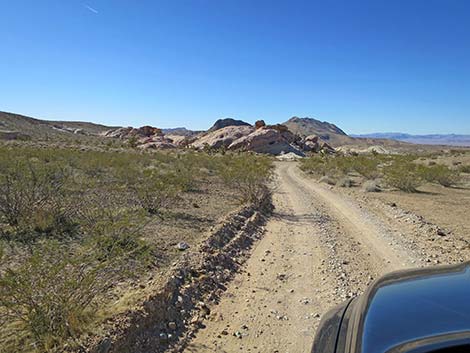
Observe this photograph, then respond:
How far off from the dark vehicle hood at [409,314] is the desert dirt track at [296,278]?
2.24m

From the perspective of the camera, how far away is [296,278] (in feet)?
22.3

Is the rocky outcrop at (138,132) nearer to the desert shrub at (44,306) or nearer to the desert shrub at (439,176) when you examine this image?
the desert shrub at (439,176)

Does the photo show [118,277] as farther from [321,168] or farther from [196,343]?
[321,168]

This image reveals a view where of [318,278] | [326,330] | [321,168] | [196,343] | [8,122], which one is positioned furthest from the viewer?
[8,122]

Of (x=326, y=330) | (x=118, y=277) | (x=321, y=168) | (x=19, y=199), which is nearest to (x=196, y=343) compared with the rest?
Answer: (x=118, y=277)

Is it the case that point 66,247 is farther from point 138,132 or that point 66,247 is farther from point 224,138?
point 138,132

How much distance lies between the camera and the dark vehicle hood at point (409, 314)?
183 cm

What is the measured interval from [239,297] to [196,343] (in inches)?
57.1

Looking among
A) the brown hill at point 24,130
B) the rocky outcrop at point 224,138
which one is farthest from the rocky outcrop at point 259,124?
the brown hill at point 24,130

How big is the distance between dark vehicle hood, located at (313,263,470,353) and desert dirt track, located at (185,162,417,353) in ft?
7.35

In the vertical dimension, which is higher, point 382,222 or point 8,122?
point 8,122

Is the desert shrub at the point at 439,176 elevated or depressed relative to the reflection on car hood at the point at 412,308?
depressed

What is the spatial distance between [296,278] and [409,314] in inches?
189

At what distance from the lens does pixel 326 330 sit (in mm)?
2566
